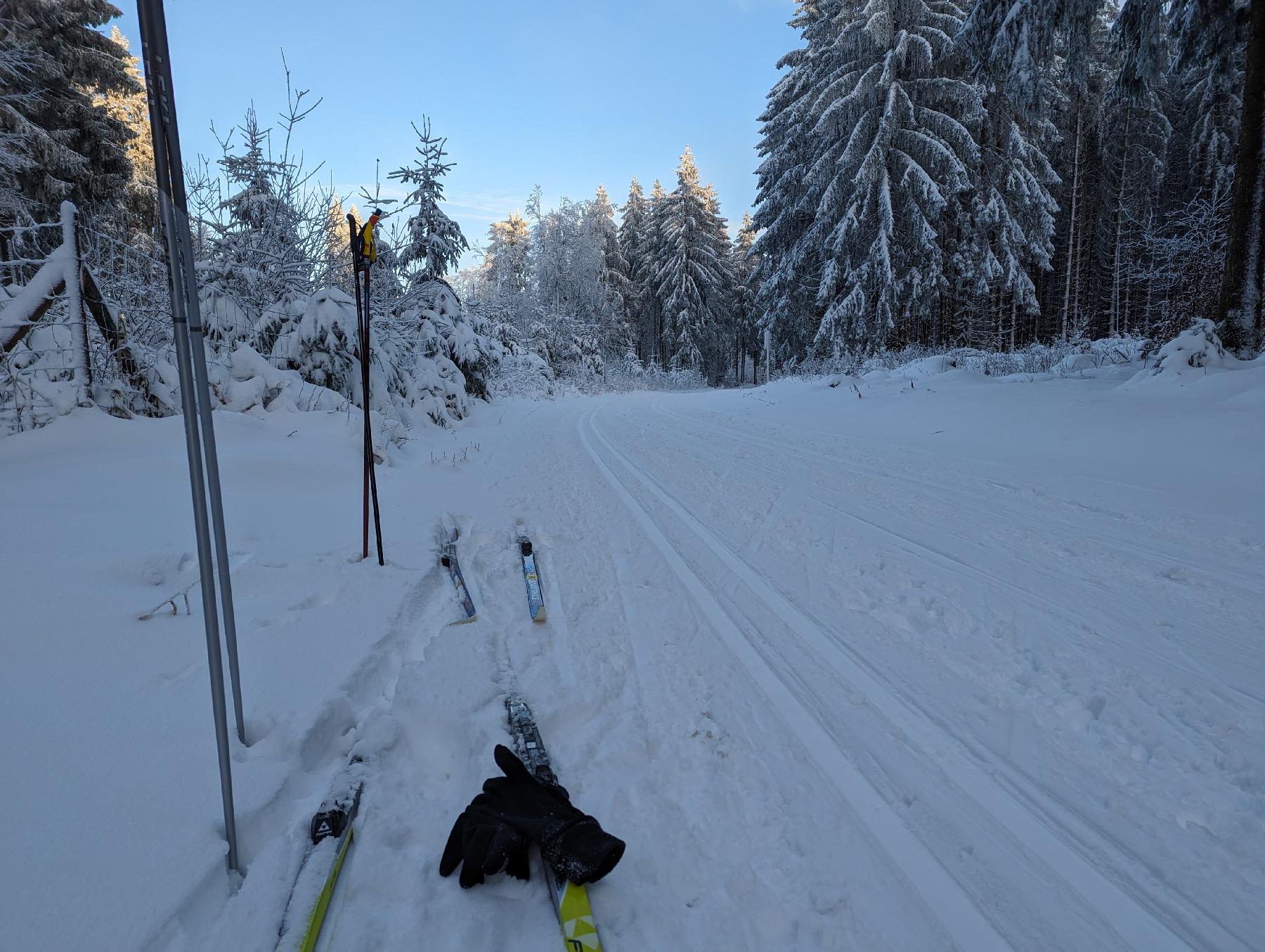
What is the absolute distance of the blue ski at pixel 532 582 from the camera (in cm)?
342

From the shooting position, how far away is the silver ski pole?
1.38m

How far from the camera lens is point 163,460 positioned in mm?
4941

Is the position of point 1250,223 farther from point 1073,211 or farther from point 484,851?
point 1073,211

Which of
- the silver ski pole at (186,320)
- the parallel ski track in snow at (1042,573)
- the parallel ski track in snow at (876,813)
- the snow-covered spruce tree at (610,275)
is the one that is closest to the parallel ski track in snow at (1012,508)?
the parallel ski track in snow at (1042,573)

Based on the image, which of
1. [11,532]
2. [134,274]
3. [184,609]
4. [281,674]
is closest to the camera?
[281,674]

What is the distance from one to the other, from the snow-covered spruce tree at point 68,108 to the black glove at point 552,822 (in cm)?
1596

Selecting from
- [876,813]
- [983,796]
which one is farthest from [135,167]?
[983,796]

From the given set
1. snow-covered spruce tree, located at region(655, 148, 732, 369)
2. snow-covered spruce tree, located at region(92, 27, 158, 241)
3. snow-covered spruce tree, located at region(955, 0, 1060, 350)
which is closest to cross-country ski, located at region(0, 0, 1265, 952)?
→ snow-covered spruce tree, located at region(92, 27, 158, 241)

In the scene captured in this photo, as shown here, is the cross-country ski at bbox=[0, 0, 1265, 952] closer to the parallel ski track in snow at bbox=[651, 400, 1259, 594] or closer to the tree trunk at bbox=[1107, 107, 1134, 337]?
the parallel ski track in snow at bbox=[651, 400, 1259, 594]

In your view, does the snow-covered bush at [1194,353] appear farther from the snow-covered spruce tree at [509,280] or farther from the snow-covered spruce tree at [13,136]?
the snow-covered spruce tree at [509,280]

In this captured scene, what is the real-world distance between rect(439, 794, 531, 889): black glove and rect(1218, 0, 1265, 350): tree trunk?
36.3 feet

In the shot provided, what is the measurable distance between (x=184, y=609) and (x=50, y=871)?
181cm

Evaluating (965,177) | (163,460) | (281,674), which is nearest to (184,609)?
(281,674)

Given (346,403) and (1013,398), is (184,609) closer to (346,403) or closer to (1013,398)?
(346,403)
